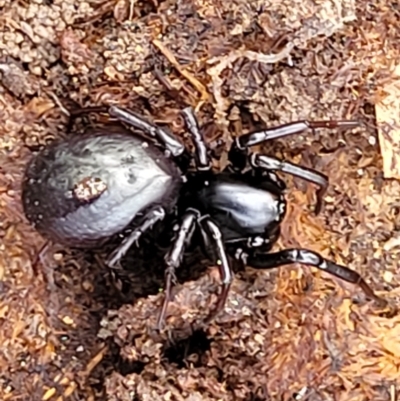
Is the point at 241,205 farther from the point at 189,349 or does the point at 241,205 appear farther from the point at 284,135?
the point at 189,349

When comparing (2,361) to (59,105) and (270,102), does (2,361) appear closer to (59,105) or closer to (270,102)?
(59,105)

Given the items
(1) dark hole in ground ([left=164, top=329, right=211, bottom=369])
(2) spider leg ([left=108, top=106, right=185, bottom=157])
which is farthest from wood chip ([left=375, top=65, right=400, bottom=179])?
(1) dark hole in ground ([left=164, top=329, right=211, bottom=369])

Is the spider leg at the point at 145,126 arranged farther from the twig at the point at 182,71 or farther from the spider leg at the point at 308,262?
the spider leg at the point at 308,262

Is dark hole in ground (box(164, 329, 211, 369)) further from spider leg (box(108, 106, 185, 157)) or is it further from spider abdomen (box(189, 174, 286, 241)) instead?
spider leg (box(108, 106, 185, 157))

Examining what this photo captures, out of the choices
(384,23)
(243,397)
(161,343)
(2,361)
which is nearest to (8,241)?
(2,361)

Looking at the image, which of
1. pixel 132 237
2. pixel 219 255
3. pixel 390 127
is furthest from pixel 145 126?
pixel 390 127

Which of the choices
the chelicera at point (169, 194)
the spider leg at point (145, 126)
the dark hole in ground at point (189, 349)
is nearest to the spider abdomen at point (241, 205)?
the chelicera at point (169, 194)
